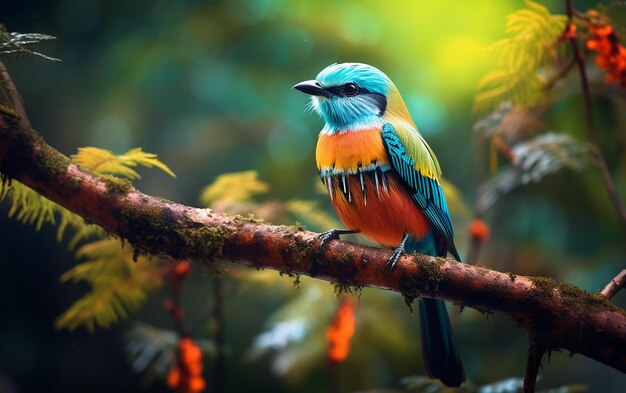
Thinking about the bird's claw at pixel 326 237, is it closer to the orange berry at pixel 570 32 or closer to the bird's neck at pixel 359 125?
the bird's neck at pixel 359 125

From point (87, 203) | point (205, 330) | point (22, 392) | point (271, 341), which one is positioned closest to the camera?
point (87, 203)

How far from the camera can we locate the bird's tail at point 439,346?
7.03ft

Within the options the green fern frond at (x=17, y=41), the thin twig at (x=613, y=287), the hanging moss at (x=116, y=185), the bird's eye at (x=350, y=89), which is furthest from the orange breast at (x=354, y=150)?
the green fern frond at (x=17, y=41)

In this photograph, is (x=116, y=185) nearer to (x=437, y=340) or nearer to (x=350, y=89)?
(x=350, y=89)

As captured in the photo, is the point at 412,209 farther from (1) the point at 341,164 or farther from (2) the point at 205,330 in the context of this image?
(2) the point at 205,330

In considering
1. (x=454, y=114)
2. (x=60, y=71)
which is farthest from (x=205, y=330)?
(x=454, y=114)

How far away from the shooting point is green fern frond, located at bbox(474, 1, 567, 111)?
2365mm

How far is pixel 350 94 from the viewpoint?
2.10 meters

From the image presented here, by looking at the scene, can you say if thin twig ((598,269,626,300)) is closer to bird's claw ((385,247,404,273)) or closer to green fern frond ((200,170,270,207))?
bird's claw ((385,247,404,273))

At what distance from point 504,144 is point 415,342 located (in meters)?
1.14

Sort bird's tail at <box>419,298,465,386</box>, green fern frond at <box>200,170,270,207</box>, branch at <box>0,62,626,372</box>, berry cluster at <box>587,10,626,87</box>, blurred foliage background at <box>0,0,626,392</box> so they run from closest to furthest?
branch at <box>0,62,626,372</box> → bird's tail at <box>419,298,465,386</box> → berry cluster at <box>587,10,626,87</box> → green fern frond at <box>200,170,270,207</box> → blurred foliage background at <box>0,0,626,392</box>

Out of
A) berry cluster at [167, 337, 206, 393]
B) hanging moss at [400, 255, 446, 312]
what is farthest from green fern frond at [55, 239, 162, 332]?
hanging moss at [400, 255, 446, 312]

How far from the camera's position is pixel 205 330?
3604 mm

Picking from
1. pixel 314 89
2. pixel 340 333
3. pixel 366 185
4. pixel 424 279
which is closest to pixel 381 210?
pixel 366 185
